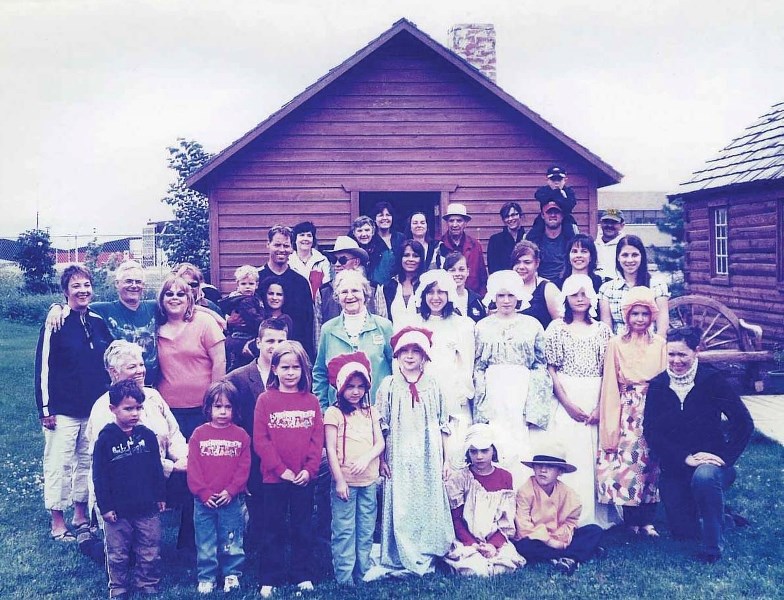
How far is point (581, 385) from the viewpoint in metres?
5.61

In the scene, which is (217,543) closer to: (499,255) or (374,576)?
(374,576)

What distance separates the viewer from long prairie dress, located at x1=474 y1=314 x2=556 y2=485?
5.50 metres

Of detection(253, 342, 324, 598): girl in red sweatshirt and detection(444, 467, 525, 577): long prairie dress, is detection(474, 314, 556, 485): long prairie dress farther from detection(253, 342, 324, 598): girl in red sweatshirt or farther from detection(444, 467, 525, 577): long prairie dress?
detection(253, 342, 324, 598): girl in red sweatshirt

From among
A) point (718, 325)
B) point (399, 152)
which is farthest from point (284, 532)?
point (718, 325)

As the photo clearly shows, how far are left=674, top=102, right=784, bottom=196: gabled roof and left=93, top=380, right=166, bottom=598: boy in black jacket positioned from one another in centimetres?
1136

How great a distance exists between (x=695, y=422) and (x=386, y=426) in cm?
220

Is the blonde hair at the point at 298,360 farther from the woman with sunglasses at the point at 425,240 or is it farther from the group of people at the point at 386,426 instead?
the woman with sunglasses at the point at 425,240

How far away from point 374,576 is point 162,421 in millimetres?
1767

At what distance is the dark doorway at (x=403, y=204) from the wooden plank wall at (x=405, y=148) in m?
1.40

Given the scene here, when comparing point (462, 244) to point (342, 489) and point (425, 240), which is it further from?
point (342, 489)

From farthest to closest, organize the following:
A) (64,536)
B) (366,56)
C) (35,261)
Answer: (35,261), (366,56), (64,536)

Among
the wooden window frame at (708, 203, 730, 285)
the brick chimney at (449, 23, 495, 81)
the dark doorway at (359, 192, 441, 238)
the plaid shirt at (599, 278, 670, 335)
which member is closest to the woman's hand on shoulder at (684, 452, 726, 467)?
the plaid shirt at (599, 278, 670, 335)

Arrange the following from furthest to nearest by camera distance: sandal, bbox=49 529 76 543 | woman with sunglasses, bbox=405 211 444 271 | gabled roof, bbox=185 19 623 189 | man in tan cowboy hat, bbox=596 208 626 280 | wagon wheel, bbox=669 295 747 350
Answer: wagon wheel, bbox=669 295 747 350, gabled roof, bbox=185 19 623 189, woman with sunglasses, bbox=405 211 444 271, man in tan cowboy hat, bbox=596 208 626 280, sandal, bbox=49 529 76 543

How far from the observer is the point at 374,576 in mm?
4895
